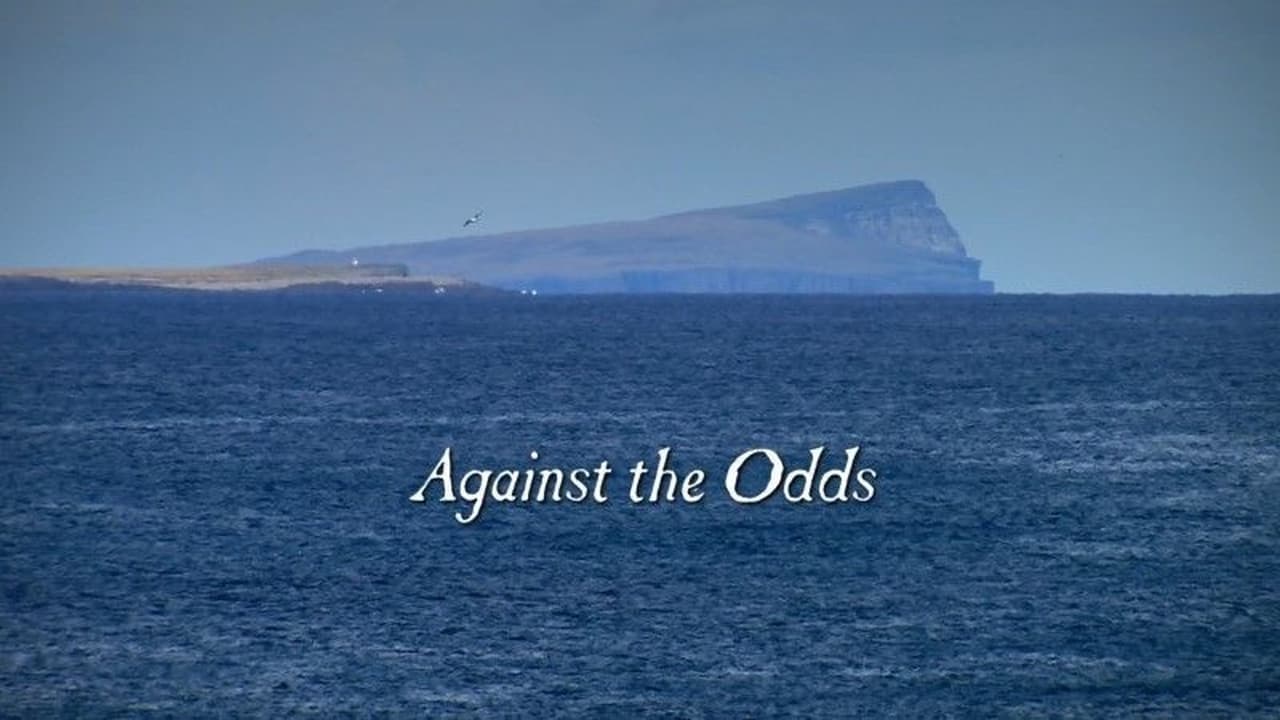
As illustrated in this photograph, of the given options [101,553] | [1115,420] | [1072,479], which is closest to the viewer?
[101,553]

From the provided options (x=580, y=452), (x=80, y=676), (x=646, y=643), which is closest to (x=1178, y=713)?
(x=646, y=643)

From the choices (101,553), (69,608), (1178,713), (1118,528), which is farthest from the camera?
(1118,528)

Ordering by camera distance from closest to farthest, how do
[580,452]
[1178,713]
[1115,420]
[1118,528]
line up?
[1178,713], [1118,528], [580,452], [1115,420]

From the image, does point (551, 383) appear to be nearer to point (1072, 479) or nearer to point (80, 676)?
point (1072, 479)

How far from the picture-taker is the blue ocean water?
2119 inches

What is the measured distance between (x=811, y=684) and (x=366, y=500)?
34.3 m

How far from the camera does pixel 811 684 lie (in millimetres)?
53781

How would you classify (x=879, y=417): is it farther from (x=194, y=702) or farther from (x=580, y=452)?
(x=194, y=702)

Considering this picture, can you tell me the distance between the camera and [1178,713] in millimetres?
51250

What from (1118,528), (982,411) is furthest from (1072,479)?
(982,411)

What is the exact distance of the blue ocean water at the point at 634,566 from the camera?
177 feet

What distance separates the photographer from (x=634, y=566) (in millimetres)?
70000

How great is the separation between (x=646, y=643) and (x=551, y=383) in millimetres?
88043

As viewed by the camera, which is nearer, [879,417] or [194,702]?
[194,702]
